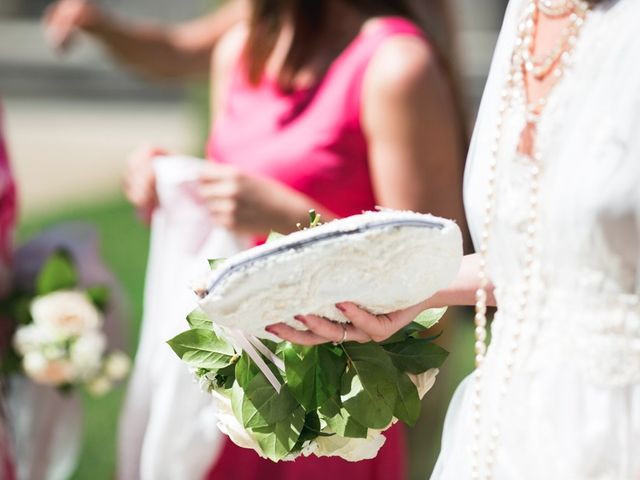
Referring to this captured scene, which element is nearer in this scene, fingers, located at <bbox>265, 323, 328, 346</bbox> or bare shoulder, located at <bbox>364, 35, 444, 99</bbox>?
fingers, located at <bbox>265, 323, 328, 346</bbox>

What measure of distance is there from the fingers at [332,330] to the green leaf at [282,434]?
129 mm

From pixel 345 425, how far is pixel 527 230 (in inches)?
13.6

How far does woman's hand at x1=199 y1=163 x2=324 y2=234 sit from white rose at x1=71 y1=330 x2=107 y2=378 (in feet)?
1.63

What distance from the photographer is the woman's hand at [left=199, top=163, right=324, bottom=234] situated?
2420 mm

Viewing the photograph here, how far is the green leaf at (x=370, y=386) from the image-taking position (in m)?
1.56

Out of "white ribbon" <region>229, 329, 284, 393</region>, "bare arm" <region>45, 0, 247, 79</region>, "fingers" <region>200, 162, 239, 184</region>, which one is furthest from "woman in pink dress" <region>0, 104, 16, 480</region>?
"white ribbon" <region>229, 329, 284, 393</region>

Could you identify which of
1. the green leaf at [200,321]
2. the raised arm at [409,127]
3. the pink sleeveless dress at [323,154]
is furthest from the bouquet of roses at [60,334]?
the green leaf at [200,321]

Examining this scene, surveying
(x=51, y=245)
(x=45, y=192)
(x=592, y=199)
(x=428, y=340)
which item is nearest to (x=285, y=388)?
(x=428, y=340)

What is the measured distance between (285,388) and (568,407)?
1.18ft

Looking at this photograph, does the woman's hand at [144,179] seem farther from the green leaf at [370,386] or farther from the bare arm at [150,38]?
the green leaf at [370,386]

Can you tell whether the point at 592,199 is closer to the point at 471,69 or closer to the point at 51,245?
the point at 51,245

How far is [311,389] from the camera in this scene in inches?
60.8

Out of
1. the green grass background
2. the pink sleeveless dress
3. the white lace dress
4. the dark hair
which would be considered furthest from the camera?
the green grass background

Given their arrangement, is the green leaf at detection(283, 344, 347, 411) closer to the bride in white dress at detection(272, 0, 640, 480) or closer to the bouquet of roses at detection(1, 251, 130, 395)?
the bride in white dress at detection(272, 0, 640, 480)
